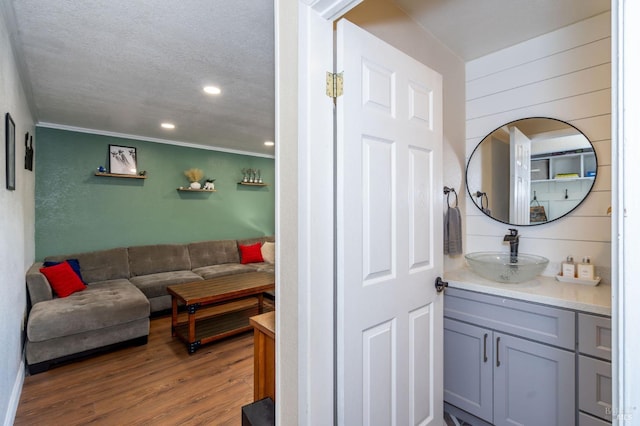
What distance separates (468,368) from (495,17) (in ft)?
6.92

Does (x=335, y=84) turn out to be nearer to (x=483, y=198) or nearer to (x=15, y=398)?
(x=483, y=198)

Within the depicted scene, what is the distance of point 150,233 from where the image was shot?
4453 mm

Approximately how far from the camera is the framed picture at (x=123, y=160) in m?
4.07

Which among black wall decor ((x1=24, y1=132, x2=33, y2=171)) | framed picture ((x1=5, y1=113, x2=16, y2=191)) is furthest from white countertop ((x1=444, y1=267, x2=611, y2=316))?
black wall decor ((x1=24, y1=132, x2=33, y2=171))

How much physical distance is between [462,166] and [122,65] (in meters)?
2.65

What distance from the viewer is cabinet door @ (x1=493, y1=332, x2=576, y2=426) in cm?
140

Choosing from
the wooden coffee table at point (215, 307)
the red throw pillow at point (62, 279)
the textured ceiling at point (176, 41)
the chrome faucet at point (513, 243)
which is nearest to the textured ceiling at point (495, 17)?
the textured ceiling at point (176, 41)

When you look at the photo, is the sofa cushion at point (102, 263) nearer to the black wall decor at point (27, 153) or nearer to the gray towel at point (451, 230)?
the black wall decor at point (27, 153)

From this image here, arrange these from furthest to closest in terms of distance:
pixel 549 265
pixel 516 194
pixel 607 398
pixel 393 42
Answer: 1. pixel 516 194
2. pixel 549 265
3. pixel 393 42
4. pixel 607 398

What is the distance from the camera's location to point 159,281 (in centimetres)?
384

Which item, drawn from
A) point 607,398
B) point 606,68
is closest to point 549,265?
point 607,398

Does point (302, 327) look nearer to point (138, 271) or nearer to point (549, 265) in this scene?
point (549, 265)

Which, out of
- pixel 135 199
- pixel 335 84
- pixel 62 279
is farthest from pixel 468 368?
pixel 135 199

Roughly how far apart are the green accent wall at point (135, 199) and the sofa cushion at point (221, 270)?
65 cm
